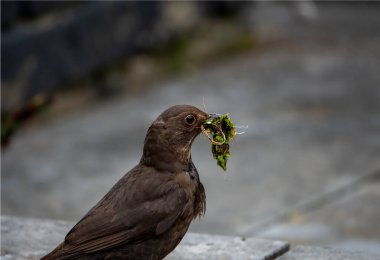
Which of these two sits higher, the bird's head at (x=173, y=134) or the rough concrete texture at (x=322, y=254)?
the bird's head at (x=173, y=134)

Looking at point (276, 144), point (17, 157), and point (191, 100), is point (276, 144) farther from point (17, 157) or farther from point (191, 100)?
point (17, 157)

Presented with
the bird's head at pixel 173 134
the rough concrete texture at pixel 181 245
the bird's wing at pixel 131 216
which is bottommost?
the bird's wing at pixel 131 216

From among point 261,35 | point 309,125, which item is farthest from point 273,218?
point 261,35

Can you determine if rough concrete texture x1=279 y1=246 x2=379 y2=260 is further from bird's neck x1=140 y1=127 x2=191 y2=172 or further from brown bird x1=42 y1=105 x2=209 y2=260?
bird's neck x1=140 y1=127 x2=191 y2=172

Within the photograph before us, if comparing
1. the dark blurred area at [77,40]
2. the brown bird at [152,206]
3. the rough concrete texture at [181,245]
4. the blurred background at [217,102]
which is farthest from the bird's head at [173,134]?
the dark blurred area at [77,40]

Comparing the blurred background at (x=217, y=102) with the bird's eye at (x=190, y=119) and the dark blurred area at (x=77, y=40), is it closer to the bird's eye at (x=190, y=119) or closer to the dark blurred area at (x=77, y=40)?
the dark blurred area at (x=77, y=40)

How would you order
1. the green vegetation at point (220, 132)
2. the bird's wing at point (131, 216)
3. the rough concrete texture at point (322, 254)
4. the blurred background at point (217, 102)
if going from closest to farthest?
the bird's wing at point (131, 216), the green vegetation at point (220, 132), the rough concrete texture at point (322, 254), the blurred background at point (217, 102)

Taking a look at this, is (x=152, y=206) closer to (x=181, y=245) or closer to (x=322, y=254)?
(x=181, y=245)
